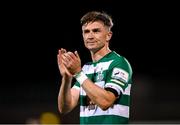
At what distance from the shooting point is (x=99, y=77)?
450 cm

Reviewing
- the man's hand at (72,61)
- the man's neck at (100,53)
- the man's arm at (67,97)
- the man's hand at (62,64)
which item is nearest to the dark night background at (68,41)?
the man's arm at (67,97)

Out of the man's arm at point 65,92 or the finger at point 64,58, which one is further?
the man's arm at point 65,92

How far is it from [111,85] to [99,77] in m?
0.18

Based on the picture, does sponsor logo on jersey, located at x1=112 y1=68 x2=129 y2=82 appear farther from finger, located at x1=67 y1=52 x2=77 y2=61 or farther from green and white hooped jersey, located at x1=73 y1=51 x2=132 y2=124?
finger, located at x1=67 y1=52 x2=77 y2=61

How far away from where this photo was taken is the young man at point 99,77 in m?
4.28

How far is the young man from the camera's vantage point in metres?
4.28

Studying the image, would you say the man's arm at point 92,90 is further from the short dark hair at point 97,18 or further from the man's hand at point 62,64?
the short dark hair at point 97,18

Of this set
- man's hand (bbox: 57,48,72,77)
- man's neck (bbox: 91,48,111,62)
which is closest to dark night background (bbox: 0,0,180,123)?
man's neck (bbox: 91,48,111,62)

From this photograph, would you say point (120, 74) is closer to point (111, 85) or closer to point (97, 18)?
point (111, 85)

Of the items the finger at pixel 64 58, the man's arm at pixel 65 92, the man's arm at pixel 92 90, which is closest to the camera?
the man's arm at pixel 92 90

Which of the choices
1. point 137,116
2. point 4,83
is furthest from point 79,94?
point 4,83

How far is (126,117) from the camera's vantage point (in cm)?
441

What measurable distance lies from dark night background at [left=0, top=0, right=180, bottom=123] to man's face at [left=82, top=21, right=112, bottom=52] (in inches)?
394

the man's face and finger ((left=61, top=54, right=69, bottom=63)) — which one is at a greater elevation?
the man's face
